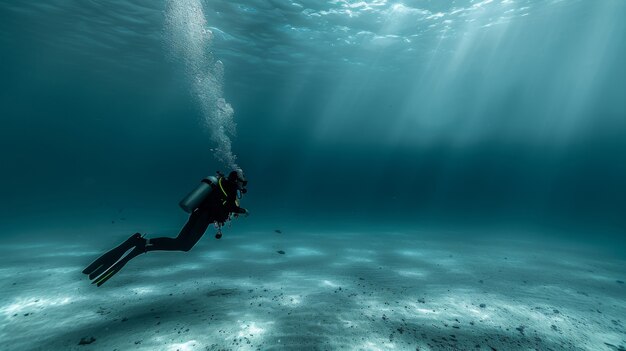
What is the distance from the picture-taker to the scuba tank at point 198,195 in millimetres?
5996

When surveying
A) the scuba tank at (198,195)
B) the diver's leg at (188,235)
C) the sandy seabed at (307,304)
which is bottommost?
the sandy seabed at (307,304)

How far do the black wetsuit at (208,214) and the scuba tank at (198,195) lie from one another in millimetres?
103

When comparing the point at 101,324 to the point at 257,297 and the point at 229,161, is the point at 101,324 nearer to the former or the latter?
the point at 257,297

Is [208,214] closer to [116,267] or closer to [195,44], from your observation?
[116,267]

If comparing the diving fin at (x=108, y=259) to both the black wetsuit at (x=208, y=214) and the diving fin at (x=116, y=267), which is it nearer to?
the diving fin at (x=116, y=267)

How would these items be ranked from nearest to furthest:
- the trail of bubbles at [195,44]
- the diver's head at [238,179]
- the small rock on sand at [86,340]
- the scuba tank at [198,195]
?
the small rock on sand at [86,340] → the scuba tank at [198,195] → the diver's head at [238,179] → the trail of bubbles at [195,44]

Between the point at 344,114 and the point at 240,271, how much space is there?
5863 centimetres

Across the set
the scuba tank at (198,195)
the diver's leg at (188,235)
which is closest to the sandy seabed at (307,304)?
the diver's leg at (188,235)

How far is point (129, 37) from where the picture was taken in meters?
23.3

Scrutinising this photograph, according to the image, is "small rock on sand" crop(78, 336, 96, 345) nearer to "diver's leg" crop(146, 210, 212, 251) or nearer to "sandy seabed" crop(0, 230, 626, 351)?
"sandy seabed" crop(0, 230, 626, 351)

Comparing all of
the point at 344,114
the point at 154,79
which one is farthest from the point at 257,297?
the point at 344,114

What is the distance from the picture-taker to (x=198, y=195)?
6.14m

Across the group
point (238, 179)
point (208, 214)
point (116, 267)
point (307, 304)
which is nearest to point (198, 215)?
point (208, 214)

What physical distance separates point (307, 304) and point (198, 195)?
3.47m
